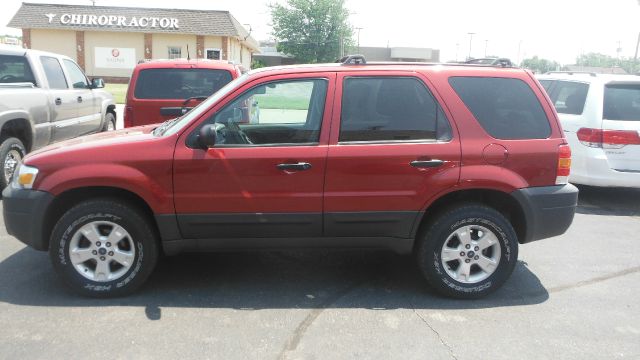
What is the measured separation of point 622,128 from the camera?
704 cm

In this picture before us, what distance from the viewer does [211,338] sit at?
3.59m

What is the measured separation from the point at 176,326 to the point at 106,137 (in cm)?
167

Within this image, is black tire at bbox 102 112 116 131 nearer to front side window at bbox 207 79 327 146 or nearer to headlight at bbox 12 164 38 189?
headlight at bbox 12 164 38 189

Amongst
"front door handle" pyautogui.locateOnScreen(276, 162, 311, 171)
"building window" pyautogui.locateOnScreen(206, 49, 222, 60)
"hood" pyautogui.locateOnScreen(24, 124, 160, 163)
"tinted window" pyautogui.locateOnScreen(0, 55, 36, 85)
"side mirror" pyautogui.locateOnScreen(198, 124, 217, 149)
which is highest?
"building window" pyautogui.locateOnScreen(206, 49, 222, 60)

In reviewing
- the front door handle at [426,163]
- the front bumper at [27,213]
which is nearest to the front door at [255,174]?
the front door handle at [426,163]

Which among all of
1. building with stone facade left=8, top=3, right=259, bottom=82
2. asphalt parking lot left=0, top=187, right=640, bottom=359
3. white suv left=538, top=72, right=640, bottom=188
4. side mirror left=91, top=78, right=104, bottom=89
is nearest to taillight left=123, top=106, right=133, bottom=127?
side mirror left=91, top=78, right=104, bottom=89

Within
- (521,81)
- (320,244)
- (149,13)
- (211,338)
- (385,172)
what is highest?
(149,13)

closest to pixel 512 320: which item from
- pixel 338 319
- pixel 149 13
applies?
pixel 338 319

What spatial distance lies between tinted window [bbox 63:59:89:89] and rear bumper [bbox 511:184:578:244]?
750cm

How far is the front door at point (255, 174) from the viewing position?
4.04m

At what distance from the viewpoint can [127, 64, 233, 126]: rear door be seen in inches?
306

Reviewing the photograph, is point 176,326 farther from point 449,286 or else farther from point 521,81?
point 521,81

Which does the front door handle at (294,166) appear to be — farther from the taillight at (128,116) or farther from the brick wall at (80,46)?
the brick wall at (80,46)

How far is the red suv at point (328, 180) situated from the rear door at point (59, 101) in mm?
4202
